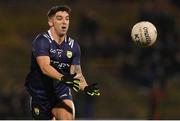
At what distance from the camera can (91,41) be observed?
40.2 ft

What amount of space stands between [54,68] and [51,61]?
121 mm

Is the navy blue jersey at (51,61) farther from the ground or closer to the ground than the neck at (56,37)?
closer to the ground

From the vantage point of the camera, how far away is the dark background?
1172cm

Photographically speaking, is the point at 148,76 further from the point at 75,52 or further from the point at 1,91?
the point at 75,52

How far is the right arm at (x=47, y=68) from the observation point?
666cm

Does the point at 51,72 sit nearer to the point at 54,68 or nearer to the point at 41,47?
the point at 54,68

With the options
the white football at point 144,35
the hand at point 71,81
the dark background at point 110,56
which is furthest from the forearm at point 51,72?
the dark background at point 110,56

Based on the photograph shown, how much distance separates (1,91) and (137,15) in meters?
3.60

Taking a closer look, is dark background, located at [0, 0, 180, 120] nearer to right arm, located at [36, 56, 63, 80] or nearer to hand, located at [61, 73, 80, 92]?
right arm, located at [36, 56, 63, 80]

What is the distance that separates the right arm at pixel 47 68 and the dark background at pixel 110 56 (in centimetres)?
460

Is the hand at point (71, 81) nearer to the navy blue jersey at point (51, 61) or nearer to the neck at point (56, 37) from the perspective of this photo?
the navy blue jersey at point (51, 61)

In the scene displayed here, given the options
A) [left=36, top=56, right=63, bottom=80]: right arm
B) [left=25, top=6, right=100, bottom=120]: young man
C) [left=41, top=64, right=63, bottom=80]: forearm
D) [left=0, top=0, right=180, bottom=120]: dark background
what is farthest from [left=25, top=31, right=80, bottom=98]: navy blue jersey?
[left=0, top=0, right=180, bottom=120]: dark background

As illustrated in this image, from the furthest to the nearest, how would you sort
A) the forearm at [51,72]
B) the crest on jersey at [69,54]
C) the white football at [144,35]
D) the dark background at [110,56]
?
the dark background at [110,56] → the white football at [144,35] → the crest on jersey at [69,54] → the forearm at [51,72]

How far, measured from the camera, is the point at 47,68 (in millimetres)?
6734
